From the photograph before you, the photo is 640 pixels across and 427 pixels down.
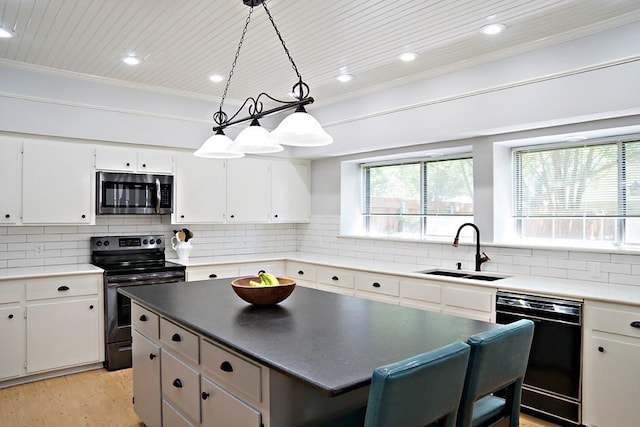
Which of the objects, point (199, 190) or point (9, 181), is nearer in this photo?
point (9, 181)

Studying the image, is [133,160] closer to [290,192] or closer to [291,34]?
[290,192]

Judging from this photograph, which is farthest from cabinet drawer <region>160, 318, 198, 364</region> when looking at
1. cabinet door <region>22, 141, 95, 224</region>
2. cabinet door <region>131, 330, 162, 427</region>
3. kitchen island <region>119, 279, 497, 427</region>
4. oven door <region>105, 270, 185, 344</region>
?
cabinet door <region>22, 141, 95, 224</region>

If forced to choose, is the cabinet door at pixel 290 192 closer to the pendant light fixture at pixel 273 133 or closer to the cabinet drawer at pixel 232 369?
the pendant light fixture at pixel 273 133

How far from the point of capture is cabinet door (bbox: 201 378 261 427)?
1.80 m

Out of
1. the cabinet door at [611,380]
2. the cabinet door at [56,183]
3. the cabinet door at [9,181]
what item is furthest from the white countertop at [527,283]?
the cabinet door at [9,181]

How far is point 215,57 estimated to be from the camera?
3.66 metres

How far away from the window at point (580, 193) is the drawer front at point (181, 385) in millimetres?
3131

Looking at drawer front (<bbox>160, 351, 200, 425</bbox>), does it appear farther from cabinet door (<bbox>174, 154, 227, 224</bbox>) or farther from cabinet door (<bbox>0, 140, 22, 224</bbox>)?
cabinet door (<bbox>174, 154, 227, 224</bbox>)

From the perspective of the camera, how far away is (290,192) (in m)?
5.84

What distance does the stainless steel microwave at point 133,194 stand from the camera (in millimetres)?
4383

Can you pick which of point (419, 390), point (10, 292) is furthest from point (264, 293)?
point (10, 292)

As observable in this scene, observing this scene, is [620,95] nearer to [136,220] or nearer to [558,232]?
[558,232]

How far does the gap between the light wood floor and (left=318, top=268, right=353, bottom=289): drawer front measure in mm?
1954

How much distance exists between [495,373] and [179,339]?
1559mm
